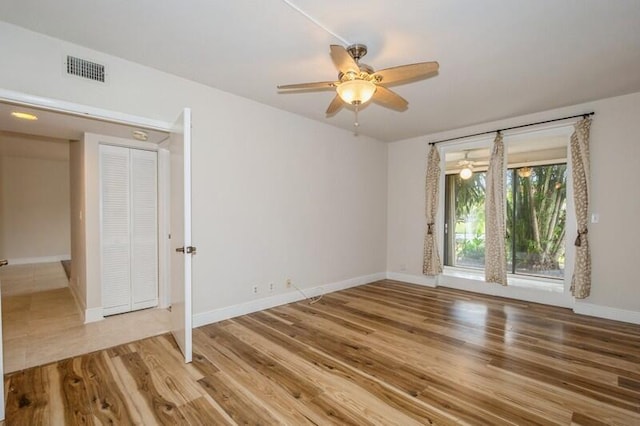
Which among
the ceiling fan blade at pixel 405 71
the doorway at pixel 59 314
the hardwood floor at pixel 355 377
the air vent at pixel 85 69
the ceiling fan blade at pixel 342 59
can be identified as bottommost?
the hardwood floor at pixel 355 377

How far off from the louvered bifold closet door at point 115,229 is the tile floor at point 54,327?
264mm

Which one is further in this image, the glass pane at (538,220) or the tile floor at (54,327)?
the glass pane at (538,220)

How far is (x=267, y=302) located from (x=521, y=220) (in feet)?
15.9

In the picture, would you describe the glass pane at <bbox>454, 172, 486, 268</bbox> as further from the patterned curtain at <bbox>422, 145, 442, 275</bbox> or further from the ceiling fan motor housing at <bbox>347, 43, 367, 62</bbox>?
the ceiling fan motor housing at <bbox>347, 43, 367, 62</bbox>

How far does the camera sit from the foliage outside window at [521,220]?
490cm

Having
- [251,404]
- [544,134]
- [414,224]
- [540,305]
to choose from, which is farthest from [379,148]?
[251,404]

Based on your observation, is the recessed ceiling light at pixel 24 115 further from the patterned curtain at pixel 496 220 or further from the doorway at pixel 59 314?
the patterned curtain at pixel 496 220

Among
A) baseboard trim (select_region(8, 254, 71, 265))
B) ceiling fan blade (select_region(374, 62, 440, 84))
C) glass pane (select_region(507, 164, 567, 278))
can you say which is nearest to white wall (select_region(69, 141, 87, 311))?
ceiling fan blade (select_region(374, 62, 440, 84))

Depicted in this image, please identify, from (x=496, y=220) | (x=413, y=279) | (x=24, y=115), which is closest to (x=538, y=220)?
(x=496, y=220)

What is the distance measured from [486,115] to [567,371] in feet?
11.1

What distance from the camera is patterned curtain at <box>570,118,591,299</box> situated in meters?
3.78

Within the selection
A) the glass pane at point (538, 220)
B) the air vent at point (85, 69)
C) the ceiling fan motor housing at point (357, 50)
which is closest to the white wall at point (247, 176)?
the air vent at point (85, 69)

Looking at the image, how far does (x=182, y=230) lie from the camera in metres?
2.57

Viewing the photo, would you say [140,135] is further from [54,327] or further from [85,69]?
[54,327]
